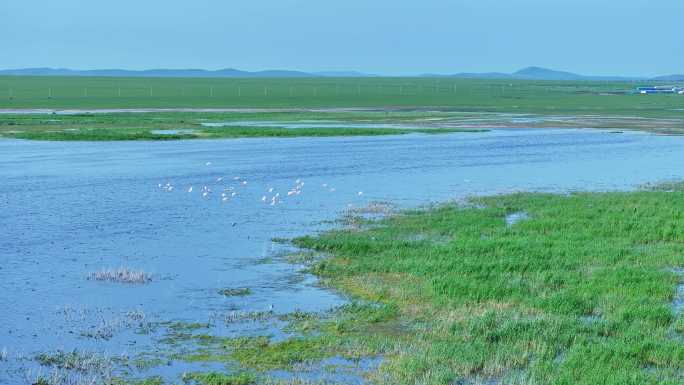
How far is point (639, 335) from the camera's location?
1611 centimetres

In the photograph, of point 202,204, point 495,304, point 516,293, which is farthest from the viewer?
point 202,204

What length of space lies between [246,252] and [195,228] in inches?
166

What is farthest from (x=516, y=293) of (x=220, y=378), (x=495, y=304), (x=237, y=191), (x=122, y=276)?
(x=237, y=191)

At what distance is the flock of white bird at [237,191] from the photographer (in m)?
34.0

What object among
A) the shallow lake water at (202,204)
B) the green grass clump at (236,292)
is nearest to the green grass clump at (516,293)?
the shallow lake water at (202,204)

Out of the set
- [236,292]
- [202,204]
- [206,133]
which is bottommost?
[236,292]

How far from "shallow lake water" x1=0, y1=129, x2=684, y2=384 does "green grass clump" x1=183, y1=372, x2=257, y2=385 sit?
1.58 ft

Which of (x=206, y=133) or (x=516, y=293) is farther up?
(x=206, y=133)

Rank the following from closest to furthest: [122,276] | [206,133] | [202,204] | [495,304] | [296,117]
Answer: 1. [495,304]
2. [122,276]
3. [202,204]
4. [206,133]
5. [296,117]

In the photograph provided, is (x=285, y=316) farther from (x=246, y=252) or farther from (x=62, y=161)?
(x=62, y=161)

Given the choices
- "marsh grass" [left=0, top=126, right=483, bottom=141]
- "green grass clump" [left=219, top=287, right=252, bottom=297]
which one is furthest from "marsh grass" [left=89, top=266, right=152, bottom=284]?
"marsh grass" [left=0, top=126, right=483, bottom=141]

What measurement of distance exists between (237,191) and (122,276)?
15402 millimetres

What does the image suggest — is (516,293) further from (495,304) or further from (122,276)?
(122,276)

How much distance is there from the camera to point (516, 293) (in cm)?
1909
